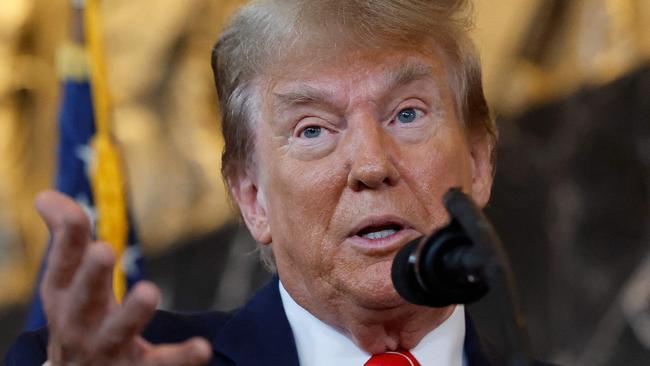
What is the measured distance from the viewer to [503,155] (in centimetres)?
431

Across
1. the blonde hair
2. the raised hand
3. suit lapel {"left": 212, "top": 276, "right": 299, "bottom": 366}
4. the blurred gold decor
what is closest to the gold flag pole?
the blurred gold decor

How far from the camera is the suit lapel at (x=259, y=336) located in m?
2.58

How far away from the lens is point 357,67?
8.55ft

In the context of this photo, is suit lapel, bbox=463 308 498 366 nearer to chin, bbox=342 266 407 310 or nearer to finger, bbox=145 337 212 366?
chin, bbox=342 266 407 310

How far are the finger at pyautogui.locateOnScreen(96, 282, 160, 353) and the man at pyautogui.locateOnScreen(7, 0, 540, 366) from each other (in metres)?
0.55

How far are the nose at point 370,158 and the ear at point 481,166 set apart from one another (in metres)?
0.32

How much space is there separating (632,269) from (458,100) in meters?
1.67

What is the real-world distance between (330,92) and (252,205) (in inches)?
13.0

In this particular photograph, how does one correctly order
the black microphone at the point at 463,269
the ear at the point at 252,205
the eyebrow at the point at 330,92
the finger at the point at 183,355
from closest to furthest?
the black microphone at the point at 463,269 < the finger at the point at 183,355 < the eyebrow at the point at 330,92 < the ear at the point at 252,205

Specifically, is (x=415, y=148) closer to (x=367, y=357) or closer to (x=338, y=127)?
(x=338, y=127)

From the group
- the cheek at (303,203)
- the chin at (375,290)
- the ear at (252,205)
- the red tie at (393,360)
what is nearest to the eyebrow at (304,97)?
the cheek at (303,203)

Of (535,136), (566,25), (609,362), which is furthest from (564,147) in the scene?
(609,362)

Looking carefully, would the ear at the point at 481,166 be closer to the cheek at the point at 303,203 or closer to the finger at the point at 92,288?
the cheek at the point at 303,203

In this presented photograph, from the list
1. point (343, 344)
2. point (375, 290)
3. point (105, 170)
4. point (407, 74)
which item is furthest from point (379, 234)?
point (105, 170)
